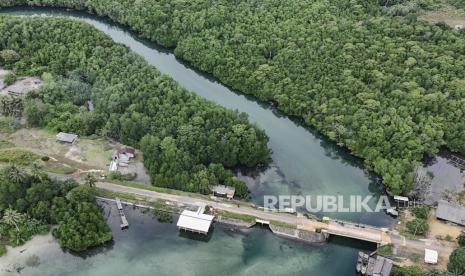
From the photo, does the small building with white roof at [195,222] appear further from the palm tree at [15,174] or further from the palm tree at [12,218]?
the palm tree at [15,174]

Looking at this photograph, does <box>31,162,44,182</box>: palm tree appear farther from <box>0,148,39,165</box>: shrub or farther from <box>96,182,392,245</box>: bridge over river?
<box>96,182,392,245</box>: bridge over river

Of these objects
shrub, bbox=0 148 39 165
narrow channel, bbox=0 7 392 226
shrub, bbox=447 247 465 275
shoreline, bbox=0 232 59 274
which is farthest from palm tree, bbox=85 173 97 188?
shrub, bbox=447 247 465 275

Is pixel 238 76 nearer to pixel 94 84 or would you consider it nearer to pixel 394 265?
pixel 94 84

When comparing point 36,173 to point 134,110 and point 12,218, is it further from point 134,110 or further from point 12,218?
point 134,110

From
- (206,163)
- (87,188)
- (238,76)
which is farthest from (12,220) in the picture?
(238,76)

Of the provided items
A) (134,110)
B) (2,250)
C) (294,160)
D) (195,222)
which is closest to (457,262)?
(294,160)
